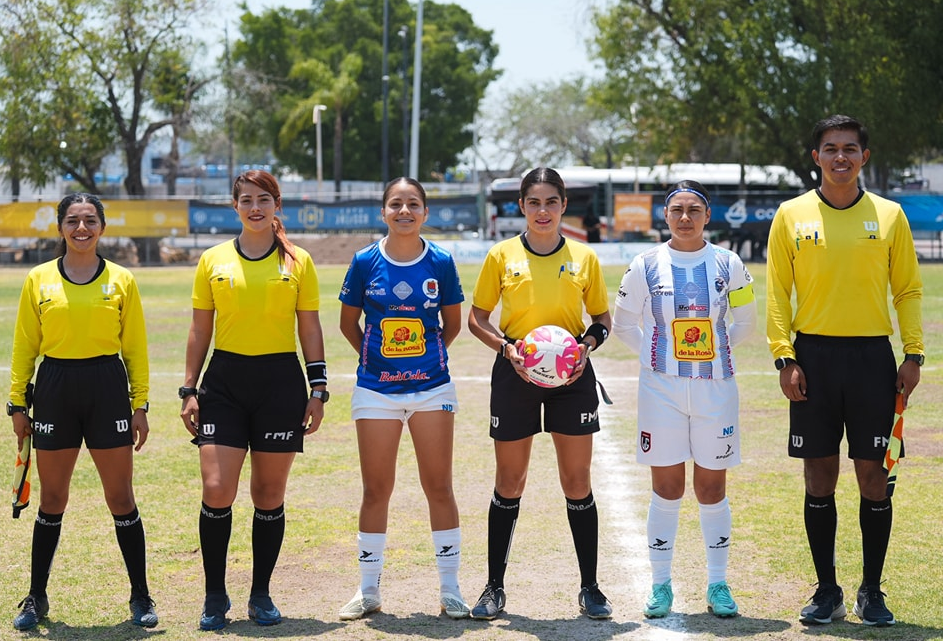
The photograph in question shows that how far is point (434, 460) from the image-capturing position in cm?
561

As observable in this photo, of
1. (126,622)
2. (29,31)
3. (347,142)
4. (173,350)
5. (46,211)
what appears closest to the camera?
(126,622)

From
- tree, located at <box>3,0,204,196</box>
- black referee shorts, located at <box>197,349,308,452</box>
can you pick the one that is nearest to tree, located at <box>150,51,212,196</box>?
tree, located at <box>3,0,204,196</box>

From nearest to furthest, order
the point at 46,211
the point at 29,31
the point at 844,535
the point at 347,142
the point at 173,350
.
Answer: the point at 844,535, the point at 173,350, the point at 46,211, the point at 29,31, the point at 347,142

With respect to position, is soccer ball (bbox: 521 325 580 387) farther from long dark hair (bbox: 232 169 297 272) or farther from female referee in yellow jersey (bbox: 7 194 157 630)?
female referee in yellow jersey (bbox: 7 194 157 630)

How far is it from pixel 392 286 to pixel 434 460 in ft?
2.82

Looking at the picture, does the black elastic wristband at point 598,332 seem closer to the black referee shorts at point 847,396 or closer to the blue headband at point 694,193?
the blue headband at point 694,193

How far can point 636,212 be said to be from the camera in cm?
4059

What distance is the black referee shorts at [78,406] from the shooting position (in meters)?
5.41

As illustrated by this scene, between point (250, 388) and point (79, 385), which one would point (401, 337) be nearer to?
point (250, 388)

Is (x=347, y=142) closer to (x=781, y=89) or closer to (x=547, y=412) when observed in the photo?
(x=781, y=89)

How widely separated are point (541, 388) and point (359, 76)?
227 ft

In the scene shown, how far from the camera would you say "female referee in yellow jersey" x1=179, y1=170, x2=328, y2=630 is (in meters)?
5.43

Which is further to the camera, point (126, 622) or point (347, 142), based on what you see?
point (347, 142)

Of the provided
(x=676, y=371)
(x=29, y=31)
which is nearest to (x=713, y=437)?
(x=676, y=371)
